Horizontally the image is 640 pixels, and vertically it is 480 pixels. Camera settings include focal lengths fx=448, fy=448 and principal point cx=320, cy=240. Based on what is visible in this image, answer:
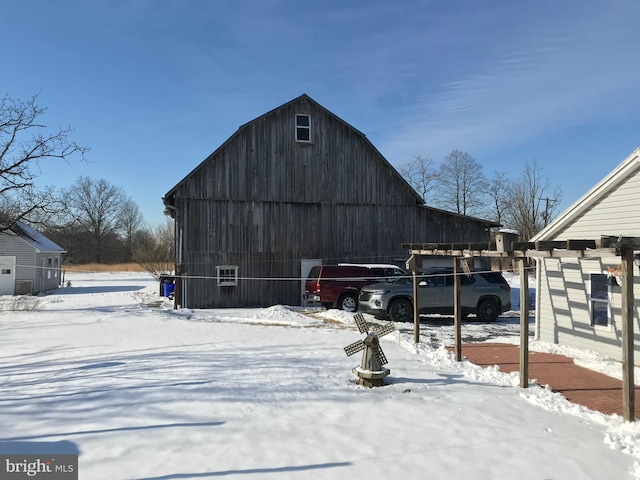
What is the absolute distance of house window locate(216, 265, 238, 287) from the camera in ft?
60.7

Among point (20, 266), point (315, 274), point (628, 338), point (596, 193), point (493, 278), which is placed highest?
point (596, 193)

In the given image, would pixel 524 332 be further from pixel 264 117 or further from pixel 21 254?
pixel 21 254

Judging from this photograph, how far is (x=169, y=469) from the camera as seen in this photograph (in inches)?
168

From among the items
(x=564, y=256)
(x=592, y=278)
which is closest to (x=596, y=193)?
(x=592, y=278)

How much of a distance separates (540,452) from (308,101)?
16903 millimetres

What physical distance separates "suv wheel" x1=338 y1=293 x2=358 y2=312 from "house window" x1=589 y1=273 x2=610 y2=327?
8.22 meters

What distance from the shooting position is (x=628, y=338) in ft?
19.3

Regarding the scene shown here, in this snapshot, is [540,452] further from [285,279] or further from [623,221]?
[285,279]

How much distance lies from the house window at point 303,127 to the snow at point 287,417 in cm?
1168

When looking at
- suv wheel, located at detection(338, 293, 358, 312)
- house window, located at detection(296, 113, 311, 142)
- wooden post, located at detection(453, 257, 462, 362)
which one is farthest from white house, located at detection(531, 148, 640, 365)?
house window, located at detection(296, 113, 311, 142)

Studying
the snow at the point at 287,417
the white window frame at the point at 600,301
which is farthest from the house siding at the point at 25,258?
the white window frame at the point at 600,301

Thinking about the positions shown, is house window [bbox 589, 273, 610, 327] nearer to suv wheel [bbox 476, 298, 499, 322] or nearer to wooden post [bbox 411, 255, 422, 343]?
wooden post [bbox 411, 255, 422, 343]

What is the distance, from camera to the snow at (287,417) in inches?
178

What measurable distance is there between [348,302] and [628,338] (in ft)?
36.7
